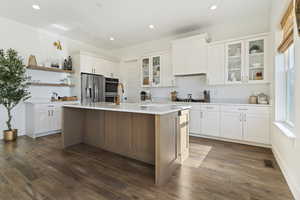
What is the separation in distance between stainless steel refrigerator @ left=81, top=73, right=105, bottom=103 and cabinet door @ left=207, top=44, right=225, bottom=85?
3.51 meters

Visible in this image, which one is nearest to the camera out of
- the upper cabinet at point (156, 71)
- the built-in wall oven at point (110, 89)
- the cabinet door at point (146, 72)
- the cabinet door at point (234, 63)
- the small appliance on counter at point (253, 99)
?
the small appliance on counter at point (253, 99)

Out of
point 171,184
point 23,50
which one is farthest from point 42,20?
point 171,184

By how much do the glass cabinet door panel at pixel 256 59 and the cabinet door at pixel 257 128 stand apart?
0.89 meters

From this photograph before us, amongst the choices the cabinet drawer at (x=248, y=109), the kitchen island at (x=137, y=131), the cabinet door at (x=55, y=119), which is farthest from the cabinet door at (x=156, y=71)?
the cabinet door at (x=55, y=119)

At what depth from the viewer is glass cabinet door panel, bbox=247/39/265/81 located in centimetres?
322

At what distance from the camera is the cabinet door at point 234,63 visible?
136 inches

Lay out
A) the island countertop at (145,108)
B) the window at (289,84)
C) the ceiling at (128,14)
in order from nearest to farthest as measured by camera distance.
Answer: the island countertop at (145,108)
the window at (289,84)
the ceiling at (128,14)

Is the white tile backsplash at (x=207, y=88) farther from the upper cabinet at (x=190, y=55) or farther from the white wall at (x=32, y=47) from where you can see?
the white wall at (x=32, y=47)

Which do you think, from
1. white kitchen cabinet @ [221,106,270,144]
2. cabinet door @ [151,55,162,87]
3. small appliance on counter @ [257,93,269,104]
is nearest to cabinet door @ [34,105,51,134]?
cabinet door @ [151,55,162,87]

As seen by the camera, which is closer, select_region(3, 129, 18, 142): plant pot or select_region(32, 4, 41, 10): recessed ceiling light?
select_region(32, 4, 41, 10): recessed ceiling light

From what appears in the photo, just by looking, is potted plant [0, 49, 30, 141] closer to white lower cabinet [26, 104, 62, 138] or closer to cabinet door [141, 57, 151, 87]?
white lower cabinet [26, 104, 62, 138]

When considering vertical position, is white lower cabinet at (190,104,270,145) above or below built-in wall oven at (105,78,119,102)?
below

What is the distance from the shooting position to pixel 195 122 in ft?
12.5

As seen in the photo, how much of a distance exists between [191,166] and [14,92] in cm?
413
